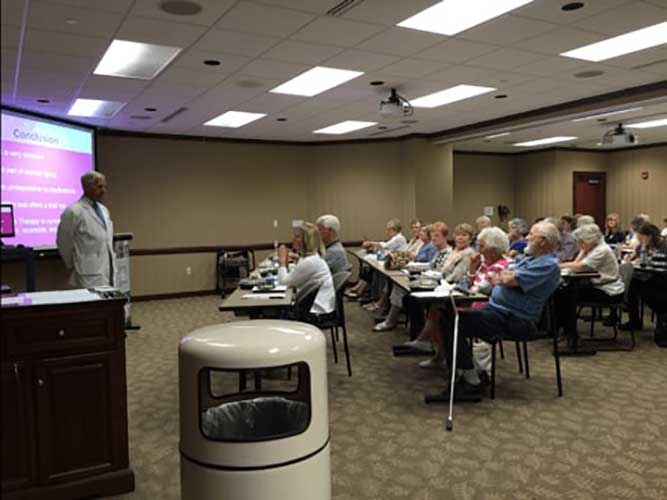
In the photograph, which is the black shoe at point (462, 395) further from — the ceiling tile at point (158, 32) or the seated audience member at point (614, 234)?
the seated audience member at point (614, 234)

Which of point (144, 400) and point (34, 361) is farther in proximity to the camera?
point (144, 400)

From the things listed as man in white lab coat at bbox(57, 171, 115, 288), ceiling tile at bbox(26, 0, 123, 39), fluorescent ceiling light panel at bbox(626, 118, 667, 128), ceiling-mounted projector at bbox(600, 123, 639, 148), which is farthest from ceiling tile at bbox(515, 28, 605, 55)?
fluorescent ceiling light panel at bbox(626, 118, 667, 128)

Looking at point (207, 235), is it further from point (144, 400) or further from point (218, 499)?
point (218, 499)

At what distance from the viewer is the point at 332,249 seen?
17.7ft

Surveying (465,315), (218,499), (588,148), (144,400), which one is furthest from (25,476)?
(588,148)

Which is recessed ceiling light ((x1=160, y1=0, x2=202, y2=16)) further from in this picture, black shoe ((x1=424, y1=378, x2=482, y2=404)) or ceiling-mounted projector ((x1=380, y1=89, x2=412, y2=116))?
black shoe ((x1=424, y1=378, x2=482, y2=404))

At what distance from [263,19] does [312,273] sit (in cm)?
194

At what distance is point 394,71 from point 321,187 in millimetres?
5311

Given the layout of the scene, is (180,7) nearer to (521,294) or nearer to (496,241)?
(496,241)

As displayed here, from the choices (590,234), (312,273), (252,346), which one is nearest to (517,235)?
(590,234)

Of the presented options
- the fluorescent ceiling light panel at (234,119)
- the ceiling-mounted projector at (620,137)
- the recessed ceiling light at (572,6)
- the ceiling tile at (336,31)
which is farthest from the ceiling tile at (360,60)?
the ceiling-mounted projector at (620,137)

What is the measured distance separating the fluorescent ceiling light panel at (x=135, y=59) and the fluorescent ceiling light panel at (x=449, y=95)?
3.27m

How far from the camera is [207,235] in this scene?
33.2 feet

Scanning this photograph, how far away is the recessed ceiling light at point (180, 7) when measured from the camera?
12.4 ft
